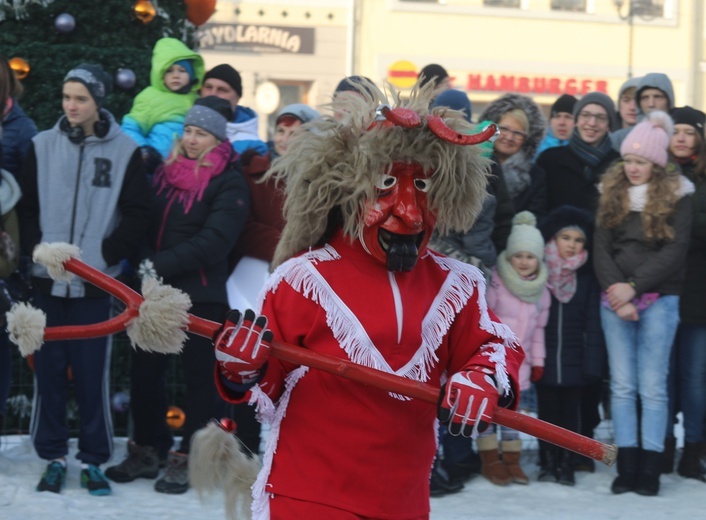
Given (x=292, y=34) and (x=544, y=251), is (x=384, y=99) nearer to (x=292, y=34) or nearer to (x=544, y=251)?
(x=544, y=251)

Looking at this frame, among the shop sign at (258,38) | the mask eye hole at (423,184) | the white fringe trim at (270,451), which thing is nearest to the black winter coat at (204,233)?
the white fringe trim at (270,451)

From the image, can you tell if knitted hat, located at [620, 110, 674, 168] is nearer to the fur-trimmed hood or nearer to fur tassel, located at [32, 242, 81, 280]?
the fur-trimmed hood

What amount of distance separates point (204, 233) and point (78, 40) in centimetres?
190

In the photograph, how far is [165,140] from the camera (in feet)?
21.1

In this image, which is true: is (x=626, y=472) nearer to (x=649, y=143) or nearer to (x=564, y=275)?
(x=564, y=275)

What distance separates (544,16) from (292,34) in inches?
190

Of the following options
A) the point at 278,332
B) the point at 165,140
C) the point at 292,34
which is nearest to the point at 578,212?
the point at 165,140

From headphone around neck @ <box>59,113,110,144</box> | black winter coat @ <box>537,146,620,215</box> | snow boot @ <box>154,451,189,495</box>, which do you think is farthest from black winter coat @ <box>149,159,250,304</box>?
black winter coat @ <box>537,146,620,215</box>

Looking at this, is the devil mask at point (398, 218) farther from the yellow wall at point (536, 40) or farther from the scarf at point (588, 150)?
the yellow wall at point (536, 40)

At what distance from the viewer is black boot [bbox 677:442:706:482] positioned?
6.61 meters

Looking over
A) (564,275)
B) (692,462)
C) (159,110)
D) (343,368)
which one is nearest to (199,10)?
(159,110)

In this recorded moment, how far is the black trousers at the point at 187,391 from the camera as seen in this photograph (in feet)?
19.5

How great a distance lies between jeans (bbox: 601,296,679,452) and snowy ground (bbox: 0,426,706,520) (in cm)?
33

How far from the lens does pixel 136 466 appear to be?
6047 millimetres
